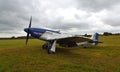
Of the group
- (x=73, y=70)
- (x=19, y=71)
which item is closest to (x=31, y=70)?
(x=19, y=71)

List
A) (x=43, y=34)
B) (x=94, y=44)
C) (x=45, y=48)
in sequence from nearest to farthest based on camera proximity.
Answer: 1. (x=43, y=34)
2. (x=45, y=48)
3. (x=94, y=44)

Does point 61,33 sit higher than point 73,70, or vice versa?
point 61,33

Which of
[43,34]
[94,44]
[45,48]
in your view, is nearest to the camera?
[43,34]

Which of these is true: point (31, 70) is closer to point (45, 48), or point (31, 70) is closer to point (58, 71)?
point (58, 71)

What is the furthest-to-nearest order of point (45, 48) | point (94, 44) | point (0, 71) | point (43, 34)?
1. point (94, 44)
2. point (45, 48)
3. point (43, 34)
4. point (0, 71)

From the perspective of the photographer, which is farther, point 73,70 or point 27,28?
point 27,28

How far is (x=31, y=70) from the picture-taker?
8.55 m

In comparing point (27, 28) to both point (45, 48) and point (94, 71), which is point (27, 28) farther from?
point (94, 71)

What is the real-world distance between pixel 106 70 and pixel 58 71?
9.16 ft

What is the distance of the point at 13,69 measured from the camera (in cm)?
872

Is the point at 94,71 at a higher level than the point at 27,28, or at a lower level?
lower

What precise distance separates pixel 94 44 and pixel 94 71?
1522 centimetres

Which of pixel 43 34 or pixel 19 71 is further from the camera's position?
pixel 43 34

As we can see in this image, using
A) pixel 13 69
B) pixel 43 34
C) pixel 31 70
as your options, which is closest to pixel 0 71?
pixel 13 69
